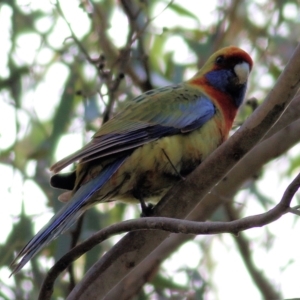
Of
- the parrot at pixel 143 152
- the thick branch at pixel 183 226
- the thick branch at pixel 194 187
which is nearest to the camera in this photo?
the thick branch at pixel 183 226

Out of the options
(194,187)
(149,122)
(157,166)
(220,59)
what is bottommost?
(194,187)

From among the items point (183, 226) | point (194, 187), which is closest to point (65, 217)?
point (194, 187)

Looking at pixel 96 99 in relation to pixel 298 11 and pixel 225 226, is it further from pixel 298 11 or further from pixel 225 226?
pixel 225 226

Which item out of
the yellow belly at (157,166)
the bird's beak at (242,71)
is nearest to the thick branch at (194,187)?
the yellow belly at (157,166)

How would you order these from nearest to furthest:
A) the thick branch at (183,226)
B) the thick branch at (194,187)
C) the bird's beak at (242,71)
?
the thick branch at (183,226) < the thick branch at (194,187) < the bird's beak at (242,71)

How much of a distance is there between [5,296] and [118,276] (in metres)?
1.22

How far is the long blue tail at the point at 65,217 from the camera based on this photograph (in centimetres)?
203

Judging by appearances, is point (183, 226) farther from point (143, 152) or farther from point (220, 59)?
point (220, 59)

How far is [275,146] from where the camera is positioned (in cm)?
255

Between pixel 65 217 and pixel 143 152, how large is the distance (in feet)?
1.51

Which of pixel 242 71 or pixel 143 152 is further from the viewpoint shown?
pixel 242 71

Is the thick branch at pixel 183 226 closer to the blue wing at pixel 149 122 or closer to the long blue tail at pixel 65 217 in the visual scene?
the long blue tail at pixel 65 217

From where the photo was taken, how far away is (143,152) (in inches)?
99.3

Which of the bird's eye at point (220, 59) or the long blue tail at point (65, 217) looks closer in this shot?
the long blue tail at point (65, 217)
